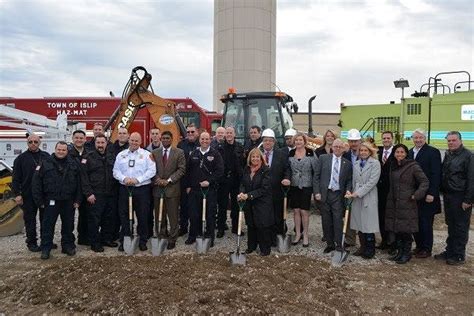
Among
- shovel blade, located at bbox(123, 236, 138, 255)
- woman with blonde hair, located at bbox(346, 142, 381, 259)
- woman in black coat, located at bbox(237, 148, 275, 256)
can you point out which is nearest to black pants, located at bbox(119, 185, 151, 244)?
shovel blade, located at bbox(123, 236, 138, 255)

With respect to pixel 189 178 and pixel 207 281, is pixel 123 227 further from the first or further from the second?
pixel 207 281

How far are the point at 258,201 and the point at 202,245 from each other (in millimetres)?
1073

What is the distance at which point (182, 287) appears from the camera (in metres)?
4.83

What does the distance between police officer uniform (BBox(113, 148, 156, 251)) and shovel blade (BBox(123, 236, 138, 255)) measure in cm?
14

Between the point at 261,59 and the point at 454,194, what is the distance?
24.6 meters

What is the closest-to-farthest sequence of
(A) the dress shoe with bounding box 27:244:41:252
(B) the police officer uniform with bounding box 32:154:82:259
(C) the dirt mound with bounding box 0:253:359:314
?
(C) the dirt mound with bounding box 0:253:359:314 < (B) the police officer uniform with bounding box 32:154:82:259 < (A) the dress shoe with bounding box 27:244:41:252

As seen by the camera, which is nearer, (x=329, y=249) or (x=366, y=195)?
(x=366, y=195)

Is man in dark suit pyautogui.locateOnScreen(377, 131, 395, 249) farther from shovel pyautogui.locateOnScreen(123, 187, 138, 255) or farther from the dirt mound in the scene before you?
shovel pyautogui.locateOnScreen(123, 187, 138, 255)

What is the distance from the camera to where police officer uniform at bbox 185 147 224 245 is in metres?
6.68

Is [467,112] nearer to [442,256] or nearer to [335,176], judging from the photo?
[442,256]

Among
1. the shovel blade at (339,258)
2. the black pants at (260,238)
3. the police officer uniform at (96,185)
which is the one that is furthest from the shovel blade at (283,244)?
the police officer uniform at (96,185)

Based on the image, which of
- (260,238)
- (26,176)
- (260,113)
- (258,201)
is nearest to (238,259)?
(260,238)

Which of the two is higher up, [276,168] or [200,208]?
[276,168]

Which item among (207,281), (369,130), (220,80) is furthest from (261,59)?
(207,281)
